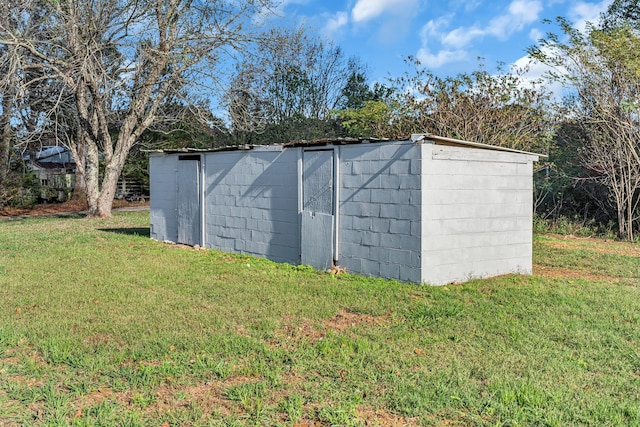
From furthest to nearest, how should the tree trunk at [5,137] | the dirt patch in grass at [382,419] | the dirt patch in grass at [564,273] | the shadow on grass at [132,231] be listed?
A: the tree trunk at [5,137]
the shadow on grass at [132,231]
the dirt patch in grass at [564,273]
the dirt patch in grass at [382,419]

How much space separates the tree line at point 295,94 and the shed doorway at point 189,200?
5.63 meters

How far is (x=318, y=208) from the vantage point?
8172 millimetres

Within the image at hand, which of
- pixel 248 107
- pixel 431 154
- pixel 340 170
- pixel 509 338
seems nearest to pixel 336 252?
pixel 340 170

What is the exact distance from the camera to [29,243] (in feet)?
36.2

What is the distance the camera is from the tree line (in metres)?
12.3

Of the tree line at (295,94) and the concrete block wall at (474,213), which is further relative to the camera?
the tree line at (295,94)

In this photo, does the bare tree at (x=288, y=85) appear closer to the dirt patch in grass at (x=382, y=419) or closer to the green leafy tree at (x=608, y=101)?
the green leafy tree at (x=608, y=101)

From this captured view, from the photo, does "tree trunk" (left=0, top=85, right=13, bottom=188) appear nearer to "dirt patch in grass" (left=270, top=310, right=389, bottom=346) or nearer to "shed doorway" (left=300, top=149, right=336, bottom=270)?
"shed doorway" (left=300, top=149, right=336, bottom=270)

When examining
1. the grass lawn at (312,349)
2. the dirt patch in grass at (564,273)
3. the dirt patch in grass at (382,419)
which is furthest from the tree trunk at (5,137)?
the dirt patch in grass at (382,419)

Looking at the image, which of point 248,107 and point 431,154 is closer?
point 431,154

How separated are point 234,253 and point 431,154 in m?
4.50

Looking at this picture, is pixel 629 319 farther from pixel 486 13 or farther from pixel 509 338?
pixel 486 13

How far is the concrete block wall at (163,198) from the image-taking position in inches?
453

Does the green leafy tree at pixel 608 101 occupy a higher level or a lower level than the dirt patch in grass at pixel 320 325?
higher
